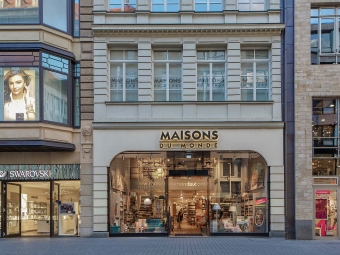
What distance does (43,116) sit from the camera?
16.2 metres

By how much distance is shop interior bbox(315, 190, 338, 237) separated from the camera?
16.8 meters

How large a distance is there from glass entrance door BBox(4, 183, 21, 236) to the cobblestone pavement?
0.77m

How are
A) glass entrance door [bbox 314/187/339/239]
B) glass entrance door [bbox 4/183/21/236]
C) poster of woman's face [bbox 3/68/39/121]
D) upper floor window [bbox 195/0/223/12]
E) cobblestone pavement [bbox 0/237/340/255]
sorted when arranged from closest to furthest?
cobblestone pavement [bbox 0/237/340/255], poster of woman's face [bbox 3/68/39/121], glass entrance door [bbox 314/187/339/239], glass entrance door [bbox 4/183/21/236], upper floor window [bbox 195/0/223/12]

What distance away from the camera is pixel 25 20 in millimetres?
16484

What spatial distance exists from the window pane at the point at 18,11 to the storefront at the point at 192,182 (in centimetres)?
555

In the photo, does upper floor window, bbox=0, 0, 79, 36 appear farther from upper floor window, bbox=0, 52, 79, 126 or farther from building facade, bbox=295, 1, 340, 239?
building facade, bbox=295, 1, 340, 239

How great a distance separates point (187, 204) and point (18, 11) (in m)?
11.0

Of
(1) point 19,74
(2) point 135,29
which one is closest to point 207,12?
(2) point 135,29

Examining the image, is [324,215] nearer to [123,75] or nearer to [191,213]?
[191,213]

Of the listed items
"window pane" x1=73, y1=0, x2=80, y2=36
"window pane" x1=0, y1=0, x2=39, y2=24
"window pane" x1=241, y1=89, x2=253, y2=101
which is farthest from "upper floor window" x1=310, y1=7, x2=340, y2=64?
"window pane" x1=0, y1=0, x2=39, y2=24

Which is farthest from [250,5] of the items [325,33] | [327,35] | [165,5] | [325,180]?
[325,180]

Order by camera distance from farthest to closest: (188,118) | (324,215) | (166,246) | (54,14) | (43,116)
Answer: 1. (188,118)
2. (54,14)
3. (324,215)
4. (43,116)
5. (166,246)

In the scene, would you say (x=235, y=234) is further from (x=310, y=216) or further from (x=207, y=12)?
(x=207, y=12)

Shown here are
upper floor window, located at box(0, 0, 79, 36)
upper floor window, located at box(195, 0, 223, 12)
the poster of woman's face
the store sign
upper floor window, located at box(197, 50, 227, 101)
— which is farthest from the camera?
upper floor window, located at box(195, 0, 223, 12)
